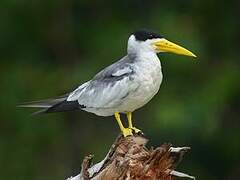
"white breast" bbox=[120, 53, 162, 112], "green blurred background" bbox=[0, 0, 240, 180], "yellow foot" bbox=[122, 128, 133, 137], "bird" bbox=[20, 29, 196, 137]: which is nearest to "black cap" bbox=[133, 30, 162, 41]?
"bird" bbox=[20, 29, 196, 137]

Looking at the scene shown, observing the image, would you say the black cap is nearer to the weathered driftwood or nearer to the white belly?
the white belly

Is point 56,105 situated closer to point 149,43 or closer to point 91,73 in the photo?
point 149,43

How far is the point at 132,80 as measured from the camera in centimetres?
712

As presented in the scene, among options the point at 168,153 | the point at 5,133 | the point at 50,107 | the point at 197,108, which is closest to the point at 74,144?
the point at 5,133

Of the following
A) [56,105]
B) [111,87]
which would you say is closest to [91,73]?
[56,105]

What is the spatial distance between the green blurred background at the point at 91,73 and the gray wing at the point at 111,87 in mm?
5705

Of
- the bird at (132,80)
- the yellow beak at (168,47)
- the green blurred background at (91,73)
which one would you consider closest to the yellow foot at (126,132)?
the bird at (132,80)

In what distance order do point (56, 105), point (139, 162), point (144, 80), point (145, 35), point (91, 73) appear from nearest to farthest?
point (139, 162) → point (144, 80) → point (145, 35) → point (56, 105) → point (91, 73)

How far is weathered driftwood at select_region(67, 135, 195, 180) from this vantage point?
6.71m

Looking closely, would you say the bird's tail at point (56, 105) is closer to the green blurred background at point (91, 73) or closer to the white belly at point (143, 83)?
→ the white belly at point (143, 83)

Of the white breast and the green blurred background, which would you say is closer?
the white breast

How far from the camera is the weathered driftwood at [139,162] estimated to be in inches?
264

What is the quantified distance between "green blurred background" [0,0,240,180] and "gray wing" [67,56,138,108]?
18.7 ft

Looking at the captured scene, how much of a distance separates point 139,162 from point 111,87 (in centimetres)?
70
